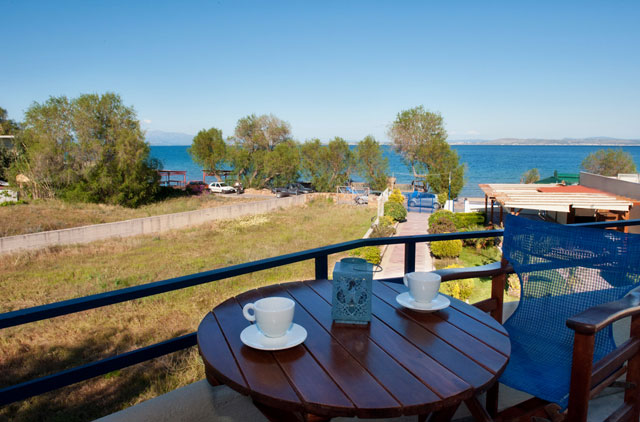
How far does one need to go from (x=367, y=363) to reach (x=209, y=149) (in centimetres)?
3273

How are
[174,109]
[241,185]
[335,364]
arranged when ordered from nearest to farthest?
1. [335,364]
2. [241,185]
3. [174,109]

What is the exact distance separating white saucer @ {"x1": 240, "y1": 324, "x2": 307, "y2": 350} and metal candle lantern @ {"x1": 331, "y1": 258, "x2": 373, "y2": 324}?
0.16 metres

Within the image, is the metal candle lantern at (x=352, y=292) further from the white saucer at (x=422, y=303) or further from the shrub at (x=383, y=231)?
the shrub at (x=383, y=231)

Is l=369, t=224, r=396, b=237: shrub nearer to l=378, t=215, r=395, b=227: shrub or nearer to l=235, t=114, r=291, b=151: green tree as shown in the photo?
l=378, t=215, r=395, b=227: shrub

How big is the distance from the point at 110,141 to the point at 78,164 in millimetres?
2048

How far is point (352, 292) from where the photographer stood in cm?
122

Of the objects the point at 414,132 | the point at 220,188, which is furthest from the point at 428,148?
the point at 220,188

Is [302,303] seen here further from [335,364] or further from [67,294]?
[67,294]

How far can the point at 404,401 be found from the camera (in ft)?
2.64

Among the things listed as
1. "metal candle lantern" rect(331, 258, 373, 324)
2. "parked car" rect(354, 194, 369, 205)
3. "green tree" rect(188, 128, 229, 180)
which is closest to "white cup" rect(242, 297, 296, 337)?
"metal candle lantern" rect(331, 258, 373, 324)

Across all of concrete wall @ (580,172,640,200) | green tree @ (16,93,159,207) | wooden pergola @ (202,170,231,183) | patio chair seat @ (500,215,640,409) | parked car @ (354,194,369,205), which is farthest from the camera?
wooden pergola @ (202,170,231,183)

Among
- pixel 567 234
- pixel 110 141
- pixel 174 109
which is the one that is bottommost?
pixel 567 234

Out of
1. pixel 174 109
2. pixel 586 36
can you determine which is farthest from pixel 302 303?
pixel 174 109

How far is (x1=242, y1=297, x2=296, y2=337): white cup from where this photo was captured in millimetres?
1011
